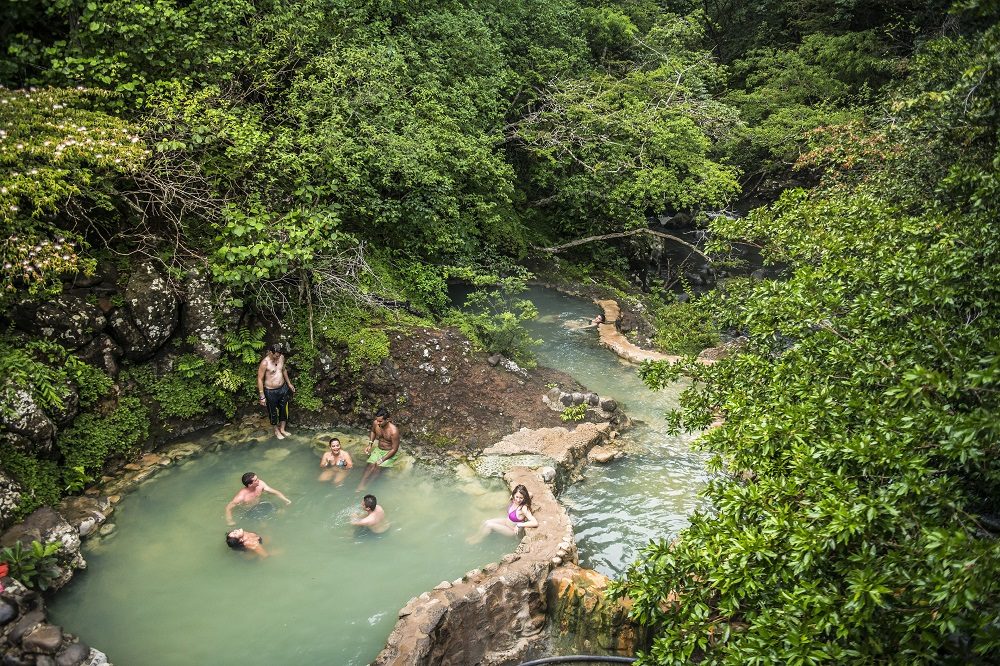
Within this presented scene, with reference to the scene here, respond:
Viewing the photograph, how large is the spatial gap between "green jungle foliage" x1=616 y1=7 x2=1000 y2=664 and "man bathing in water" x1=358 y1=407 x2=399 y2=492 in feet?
13.7

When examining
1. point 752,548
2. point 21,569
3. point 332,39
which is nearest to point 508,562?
point 752,548

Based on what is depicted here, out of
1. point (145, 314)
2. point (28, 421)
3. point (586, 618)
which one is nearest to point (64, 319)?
point (145, 314)

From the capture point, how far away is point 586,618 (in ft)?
21.0

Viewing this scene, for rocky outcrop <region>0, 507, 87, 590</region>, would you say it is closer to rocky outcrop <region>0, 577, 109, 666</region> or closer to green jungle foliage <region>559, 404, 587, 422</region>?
rocky outcrop <region>0, 577, 109, 666</region>

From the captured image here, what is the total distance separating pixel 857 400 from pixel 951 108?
4559 millimetres

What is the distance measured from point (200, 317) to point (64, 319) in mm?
1708

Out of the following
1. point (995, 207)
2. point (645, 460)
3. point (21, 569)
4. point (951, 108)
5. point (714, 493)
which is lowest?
point (645, 460)

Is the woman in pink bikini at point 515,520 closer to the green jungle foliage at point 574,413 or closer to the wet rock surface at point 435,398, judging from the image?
the wet rock surface at point 435,398

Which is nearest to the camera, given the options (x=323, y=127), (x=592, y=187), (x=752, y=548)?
(x=752, y=548)

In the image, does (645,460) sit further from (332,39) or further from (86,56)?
(86,56)

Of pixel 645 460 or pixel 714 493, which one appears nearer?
pixel 714 493

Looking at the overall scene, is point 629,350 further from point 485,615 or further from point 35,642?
point 35,642

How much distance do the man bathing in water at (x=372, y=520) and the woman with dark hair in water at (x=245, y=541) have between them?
113cm

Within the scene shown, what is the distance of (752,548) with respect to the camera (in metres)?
3.75
